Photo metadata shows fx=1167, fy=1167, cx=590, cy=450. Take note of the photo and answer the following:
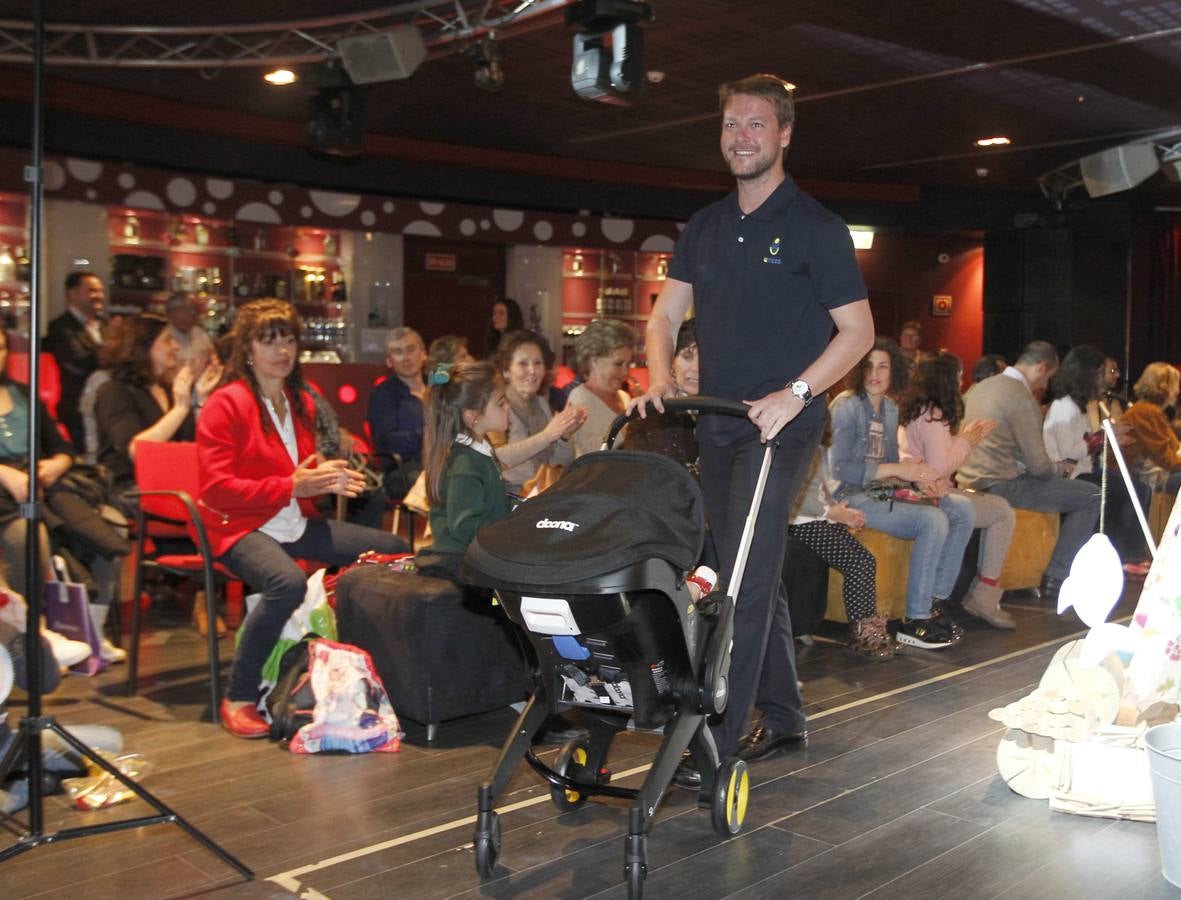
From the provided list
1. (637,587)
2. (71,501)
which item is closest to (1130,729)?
(637,587)

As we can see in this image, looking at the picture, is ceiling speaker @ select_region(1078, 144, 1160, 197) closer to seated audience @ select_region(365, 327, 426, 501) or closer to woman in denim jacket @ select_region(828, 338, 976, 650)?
woman in denim jacket @ select_region(828, 338, 976, 650)

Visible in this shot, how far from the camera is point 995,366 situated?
27.5ft

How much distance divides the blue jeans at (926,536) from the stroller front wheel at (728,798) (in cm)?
247

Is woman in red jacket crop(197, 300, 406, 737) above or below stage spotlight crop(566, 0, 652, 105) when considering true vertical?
below

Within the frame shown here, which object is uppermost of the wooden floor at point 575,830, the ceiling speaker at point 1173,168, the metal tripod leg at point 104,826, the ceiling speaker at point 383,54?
the ceiling speaker at point 1173,168

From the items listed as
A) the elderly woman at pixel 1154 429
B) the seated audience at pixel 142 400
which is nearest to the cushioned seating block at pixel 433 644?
the seated audience at pixel 142 400

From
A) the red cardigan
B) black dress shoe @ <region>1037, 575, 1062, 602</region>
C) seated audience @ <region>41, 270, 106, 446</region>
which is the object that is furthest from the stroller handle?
seated audience @ <region>41, 270, 106, 446</region>

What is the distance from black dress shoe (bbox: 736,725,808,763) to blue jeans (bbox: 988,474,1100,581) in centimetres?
303

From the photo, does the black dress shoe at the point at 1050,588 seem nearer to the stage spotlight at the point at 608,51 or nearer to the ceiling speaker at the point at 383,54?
the stage spotlight at the point at 608,51

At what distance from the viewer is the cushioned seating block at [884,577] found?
5125mm

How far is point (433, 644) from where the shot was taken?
357 centimetres

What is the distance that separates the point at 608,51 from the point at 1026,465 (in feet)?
10.1

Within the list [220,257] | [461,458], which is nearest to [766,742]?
[461,458]

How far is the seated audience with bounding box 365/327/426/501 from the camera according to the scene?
6.12m
